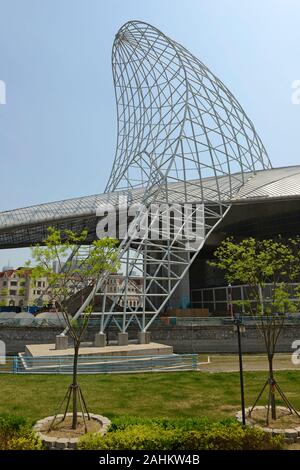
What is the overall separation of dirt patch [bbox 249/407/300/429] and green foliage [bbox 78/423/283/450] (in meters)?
2.18

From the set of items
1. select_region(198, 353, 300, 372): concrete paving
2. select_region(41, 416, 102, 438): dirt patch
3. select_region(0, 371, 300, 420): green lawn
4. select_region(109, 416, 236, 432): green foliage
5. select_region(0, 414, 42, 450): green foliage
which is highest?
select_region(0, 414, 42, 450): green foliage

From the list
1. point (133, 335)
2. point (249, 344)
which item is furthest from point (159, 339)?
point (249, 344)

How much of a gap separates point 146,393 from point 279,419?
6979 mm

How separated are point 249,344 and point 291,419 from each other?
25.1m

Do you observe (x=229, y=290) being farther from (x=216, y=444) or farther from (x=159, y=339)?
(x=216, y=444)

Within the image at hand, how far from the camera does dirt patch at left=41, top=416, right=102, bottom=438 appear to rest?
36.6 feet

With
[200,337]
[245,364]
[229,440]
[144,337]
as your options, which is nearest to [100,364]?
[144,337]

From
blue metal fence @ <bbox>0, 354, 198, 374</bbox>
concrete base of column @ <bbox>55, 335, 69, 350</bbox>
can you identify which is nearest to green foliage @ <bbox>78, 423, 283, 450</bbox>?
blue metal fence @ <bbox>0, 354, 198, 374</bbox>

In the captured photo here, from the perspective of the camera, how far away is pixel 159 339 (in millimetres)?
38469

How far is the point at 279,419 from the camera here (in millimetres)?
12672

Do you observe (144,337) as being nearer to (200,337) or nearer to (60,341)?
(200,337)

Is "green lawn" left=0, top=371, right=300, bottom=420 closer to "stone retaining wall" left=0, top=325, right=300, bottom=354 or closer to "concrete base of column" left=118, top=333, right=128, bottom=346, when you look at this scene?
"concrete base of column" left=118, top=333, right=128, bottom=346

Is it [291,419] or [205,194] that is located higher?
[205,194]
